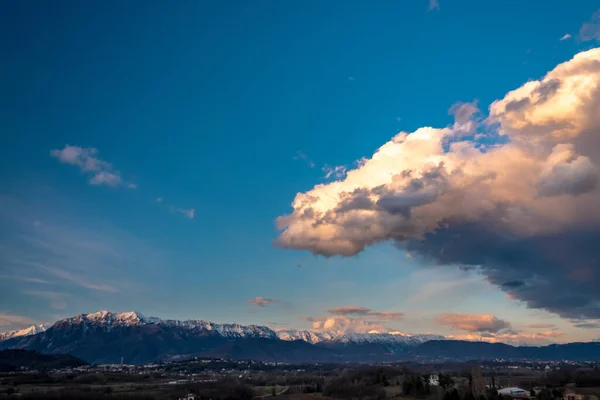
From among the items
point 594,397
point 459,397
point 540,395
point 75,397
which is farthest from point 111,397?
point 594,397

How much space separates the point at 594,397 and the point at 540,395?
17.0 m

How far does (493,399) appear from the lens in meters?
154

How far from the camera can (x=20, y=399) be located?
181 meters

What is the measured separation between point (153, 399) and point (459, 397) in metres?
116

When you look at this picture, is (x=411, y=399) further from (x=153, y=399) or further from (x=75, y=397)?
(x=75, y=397)

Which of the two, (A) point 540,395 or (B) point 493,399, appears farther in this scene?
(A) point 540,395

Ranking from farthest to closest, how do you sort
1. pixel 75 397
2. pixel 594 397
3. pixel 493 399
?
pixel 75 397
pixel 594 397
pixel 493 399

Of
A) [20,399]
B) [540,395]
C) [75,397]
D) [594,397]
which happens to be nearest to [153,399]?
[75,397]

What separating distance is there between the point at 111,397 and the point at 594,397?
6982 inches

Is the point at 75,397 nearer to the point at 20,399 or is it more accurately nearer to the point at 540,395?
the point at 20,399

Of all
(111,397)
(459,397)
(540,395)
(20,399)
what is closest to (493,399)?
(459,397)

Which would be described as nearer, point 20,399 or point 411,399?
point 20,399

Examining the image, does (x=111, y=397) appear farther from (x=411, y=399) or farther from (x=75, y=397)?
(x=411, y=399)

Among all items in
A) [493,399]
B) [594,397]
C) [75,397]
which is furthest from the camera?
[75,397]
